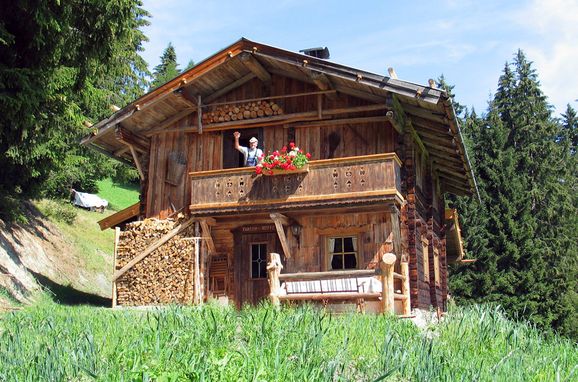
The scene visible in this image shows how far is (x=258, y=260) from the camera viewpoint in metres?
18.9

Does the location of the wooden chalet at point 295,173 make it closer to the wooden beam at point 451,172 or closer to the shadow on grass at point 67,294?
the wooden beam at point 451,172

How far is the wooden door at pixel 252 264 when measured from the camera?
61.0ft

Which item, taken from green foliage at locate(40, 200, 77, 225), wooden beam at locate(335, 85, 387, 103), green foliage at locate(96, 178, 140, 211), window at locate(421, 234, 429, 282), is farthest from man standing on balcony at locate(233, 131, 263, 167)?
green foliage at locate(96, 178, 140, 211)

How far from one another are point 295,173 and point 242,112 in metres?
3.11

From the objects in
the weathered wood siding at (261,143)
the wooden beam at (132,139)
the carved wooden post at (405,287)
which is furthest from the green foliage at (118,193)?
the carved wooden post at (405,287)

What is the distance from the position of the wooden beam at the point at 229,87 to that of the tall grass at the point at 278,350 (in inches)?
422

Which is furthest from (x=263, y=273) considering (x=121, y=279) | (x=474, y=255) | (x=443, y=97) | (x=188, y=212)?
(x=474, y=255)

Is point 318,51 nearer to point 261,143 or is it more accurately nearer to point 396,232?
point 261,143

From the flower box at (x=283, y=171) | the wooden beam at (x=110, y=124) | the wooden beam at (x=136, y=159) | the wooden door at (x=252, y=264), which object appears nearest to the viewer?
the flower box at (x=283, y=171)

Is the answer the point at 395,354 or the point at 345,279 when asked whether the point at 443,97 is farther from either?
the point at 395,354

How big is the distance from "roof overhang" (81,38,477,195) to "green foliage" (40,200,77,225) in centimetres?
873

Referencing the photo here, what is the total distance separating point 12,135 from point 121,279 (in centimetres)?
624

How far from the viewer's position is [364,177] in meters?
16.6

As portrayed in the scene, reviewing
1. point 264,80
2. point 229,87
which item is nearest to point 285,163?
point 264,80
